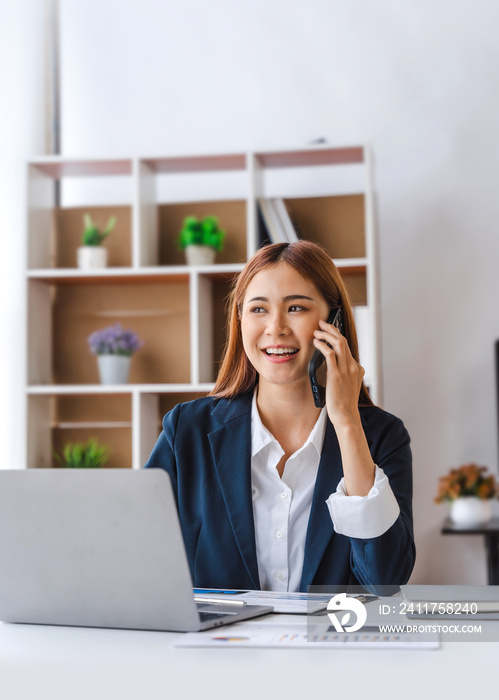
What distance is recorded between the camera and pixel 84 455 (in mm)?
3275

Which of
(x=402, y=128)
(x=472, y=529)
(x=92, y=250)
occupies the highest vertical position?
(x=402, y=128)

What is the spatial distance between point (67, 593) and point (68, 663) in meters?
0.15

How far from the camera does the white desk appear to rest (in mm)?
707

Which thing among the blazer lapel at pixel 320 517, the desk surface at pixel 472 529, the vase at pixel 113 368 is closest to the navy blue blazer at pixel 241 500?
the blazer lapel at pixel 320 517

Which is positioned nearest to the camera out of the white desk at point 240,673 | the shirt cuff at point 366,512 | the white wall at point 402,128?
the white desk at point 240,673

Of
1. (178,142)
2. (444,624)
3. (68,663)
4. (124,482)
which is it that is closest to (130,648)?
(68,663)

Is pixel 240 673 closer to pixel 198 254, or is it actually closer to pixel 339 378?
pixel 339 378

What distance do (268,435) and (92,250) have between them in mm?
1875

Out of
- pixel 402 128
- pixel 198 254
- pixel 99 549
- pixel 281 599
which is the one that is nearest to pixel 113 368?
pixel 198 254

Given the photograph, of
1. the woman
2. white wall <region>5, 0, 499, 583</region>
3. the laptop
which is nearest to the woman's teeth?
the woman

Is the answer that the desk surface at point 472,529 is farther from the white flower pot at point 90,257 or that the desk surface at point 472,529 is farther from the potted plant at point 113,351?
the white flower pot at point 90,257

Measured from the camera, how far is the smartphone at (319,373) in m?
1.55

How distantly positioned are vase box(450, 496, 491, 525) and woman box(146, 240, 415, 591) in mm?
1521

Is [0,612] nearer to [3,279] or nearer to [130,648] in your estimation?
[130,648]
